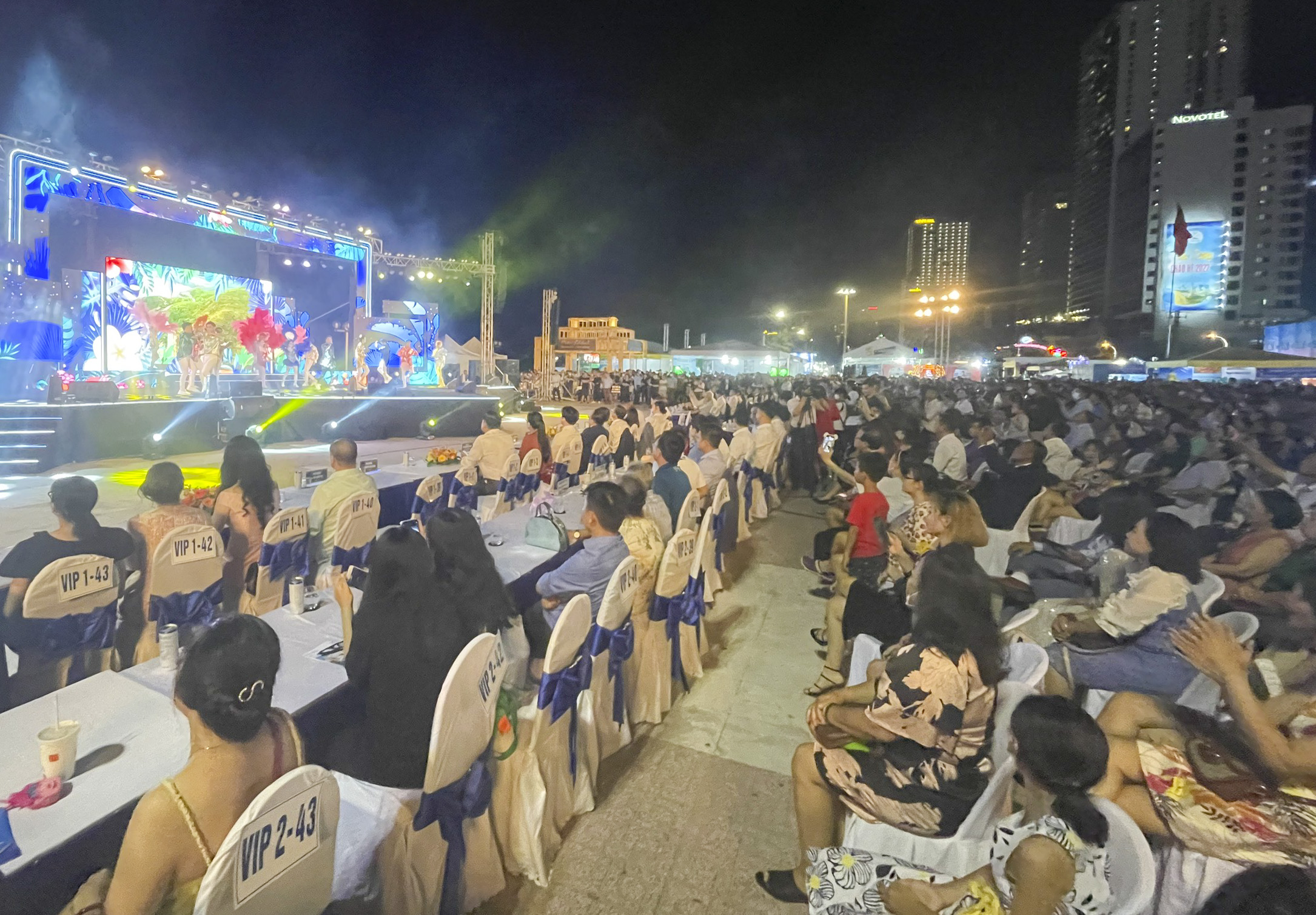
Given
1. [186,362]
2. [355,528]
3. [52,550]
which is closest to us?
[52,550]

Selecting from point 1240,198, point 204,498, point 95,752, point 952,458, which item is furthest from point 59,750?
point 1240,198

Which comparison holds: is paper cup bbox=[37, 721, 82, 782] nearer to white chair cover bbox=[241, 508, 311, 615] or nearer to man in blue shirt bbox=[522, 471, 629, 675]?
man in blue shirt bbox=[522, 471, 629, 675]

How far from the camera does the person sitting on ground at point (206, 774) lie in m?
1.27

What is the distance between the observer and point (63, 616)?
275 centimetres

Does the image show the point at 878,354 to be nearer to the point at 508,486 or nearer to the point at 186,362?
the point at 186,362

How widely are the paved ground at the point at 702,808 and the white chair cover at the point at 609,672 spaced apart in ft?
0.53

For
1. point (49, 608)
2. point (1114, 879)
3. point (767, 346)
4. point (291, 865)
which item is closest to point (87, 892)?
point (291, 865)

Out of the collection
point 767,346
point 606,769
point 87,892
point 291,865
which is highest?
point 767,346

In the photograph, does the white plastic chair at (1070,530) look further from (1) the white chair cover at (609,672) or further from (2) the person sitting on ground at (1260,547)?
(1) the white chair cover at (609,672)

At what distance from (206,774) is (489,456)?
5347mm

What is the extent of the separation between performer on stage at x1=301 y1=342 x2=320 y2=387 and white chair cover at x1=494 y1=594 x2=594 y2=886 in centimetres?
1767

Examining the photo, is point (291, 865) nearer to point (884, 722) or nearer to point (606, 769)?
point (884, 722)

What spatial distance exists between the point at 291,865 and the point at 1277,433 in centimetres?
1178

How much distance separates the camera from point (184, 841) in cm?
129
